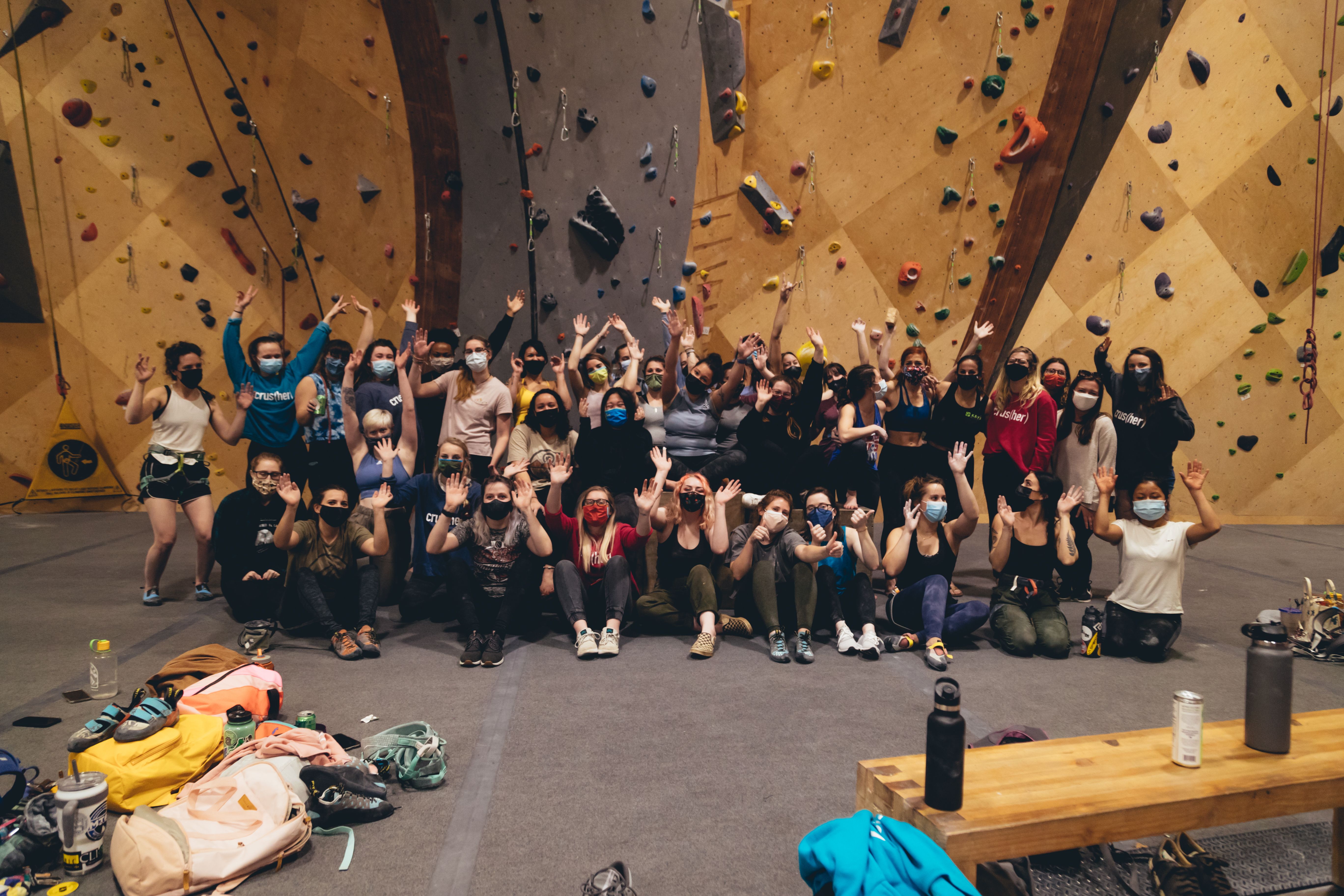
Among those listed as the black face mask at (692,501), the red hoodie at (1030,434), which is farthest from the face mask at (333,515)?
the red hoodie at (1030,434)

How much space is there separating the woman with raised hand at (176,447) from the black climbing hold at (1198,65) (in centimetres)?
845

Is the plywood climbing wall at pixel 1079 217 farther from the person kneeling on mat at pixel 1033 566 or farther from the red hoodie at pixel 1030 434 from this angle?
the person kneeling on mat at pixel 1033 566

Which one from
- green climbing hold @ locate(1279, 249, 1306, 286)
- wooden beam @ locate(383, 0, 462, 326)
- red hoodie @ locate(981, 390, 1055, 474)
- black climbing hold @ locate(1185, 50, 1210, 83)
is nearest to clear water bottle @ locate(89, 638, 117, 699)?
wooden beam @ locate(383, 0, 462, 326)

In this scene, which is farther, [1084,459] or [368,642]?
[1084,459]

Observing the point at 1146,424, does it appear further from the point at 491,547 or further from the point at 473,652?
the point at 473,652

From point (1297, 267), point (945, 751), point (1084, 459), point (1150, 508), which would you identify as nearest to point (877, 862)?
point (945, 751)

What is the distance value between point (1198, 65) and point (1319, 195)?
1.80m

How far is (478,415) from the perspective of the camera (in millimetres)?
5008

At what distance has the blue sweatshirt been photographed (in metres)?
4.76

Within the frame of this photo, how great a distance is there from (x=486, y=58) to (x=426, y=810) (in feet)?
19.1

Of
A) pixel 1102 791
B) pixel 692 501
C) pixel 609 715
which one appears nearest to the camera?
pixel 1102 791

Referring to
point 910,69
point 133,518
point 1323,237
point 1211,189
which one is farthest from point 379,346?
point 1323,237

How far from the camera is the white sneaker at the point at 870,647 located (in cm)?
400

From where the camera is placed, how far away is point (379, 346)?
5191 millimetres
